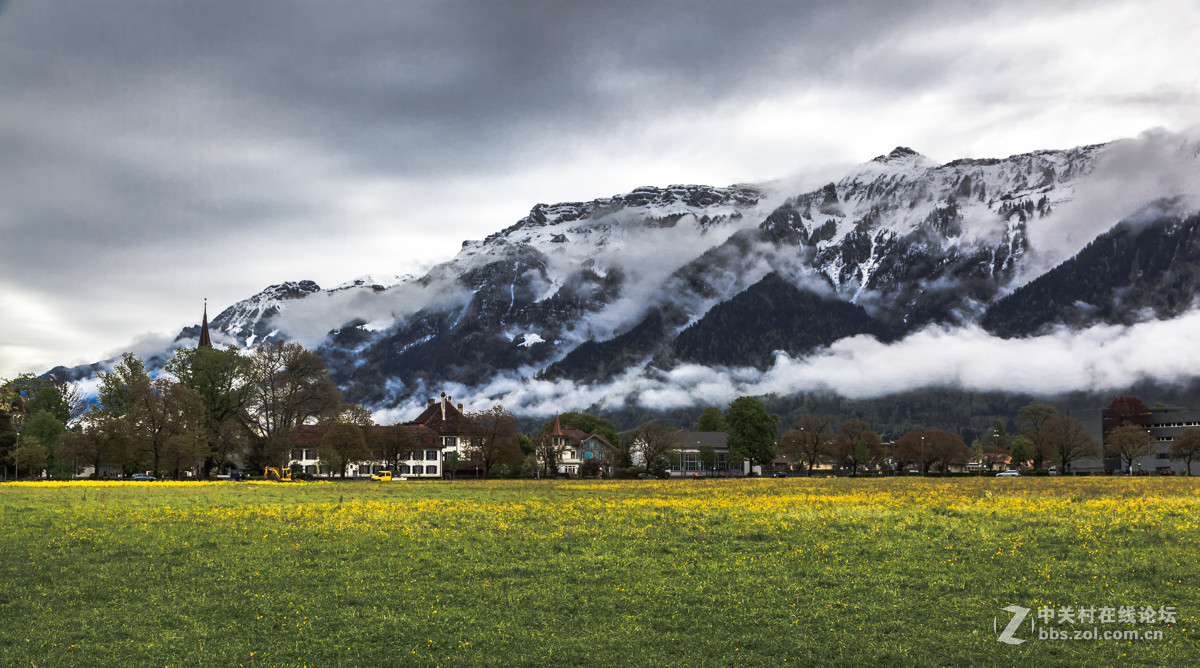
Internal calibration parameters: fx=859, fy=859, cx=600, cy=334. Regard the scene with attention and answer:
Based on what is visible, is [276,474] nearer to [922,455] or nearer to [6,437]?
[6,437]

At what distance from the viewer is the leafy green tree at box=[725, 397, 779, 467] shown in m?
176

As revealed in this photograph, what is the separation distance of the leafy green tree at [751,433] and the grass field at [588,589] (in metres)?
139

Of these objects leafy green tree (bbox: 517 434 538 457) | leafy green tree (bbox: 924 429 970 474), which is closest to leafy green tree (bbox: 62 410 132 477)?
leafy green tree (bbox: 517 434 538 457)

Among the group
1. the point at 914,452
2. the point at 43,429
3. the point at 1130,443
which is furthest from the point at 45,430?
the point at 1130,443

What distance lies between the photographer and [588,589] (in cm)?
2172

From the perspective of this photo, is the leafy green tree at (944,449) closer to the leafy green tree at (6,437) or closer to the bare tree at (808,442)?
the bare tree at (808,442)

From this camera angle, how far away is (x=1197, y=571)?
23.2m

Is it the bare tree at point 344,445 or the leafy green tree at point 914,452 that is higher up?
the bare tree at point 344,445

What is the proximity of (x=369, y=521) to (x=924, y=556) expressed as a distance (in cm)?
2240

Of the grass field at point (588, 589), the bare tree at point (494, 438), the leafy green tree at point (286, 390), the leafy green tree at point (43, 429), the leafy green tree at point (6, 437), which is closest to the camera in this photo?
the grass field at point (588, 589)

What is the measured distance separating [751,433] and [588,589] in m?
158

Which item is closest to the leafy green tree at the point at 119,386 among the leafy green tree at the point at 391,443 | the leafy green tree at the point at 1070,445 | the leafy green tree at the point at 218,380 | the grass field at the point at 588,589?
the leafy green tree at the point at 218,380

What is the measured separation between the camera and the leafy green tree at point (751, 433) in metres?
176

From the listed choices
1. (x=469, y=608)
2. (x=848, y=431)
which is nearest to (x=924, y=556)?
(x=469, y=608)
